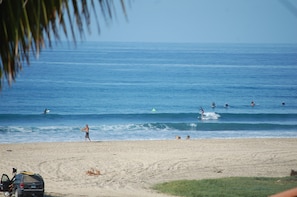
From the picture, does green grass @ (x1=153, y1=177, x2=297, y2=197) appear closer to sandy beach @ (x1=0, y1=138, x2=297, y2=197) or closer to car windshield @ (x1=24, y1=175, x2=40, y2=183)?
sandy beach @ (x1=0, y1=138, x2=297, y2=197)

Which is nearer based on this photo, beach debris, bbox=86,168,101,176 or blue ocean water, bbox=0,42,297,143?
beach debris, bbox=86,168,101,176

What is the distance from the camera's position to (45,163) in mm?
27547

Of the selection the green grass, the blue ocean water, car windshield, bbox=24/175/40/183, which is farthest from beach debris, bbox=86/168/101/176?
car windshield, bbox=24/175/40/183

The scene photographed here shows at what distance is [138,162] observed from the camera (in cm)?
2811

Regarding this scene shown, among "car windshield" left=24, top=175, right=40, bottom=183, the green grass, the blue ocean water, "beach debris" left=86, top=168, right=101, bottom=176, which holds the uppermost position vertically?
the blue ocean water

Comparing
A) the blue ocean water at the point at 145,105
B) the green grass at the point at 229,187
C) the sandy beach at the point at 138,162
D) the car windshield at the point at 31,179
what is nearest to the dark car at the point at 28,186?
the car windshield at the point at 31,179

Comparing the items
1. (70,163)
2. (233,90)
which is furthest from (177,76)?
(70,163)

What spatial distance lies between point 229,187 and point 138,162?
8.12 m

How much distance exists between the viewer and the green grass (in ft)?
64.3

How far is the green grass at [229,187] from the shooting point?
19.6 m

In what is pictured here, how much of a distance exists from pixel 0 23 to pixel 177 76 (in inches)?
4679

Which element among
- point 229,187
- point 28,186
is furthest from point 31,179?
point 229,187

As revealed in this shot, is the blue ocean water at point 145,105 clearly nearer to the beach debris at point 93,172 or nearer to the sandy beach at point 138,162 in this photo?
the sandy beach at point 138,162

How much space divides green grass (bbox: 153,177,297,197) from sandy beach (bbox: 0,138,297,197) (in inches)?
33.8
